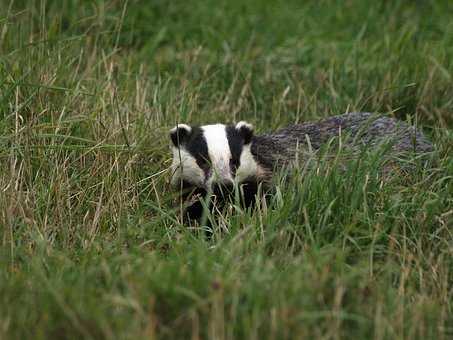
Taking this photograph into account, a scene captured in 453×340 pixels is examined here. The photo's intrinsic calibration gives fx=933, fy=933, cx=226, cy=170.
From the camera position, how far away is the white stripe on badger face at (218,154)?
201 inches

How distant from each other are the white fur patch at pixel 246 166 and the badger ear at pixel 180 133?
35cm

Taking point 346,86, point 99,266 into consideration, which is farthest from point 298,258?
point 346,86

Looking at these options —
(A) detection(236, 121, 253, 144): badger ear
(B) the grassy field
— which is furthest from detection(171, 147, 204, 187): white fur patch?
(A) detection(236, 121, 253, 144): badger ear

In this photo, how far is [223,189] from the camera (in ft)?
16.8

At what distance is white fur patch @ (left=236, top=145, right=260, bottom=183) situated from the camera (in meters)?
5.31

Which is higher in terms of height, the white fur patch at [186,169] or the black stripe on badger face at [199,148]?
the black stripe on badger face at [199,148]

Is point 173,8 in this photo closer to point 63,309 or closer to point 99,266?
point 99,266

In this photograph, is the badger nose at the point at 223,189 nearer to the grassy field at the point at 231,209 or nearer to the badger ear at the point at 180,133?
the grassy field at the point at 231,209

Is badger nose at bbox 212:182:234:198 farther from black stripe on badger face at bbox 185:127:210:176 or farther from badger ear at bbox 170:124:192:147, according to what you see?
badger ear at bbox 170:124:192:147

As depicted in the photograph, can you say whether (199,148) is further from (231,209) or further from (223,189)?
(231,209)

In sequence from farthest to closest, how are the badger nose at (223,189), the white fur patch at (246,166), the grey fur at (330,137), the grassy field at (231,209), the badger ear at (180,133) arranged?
the grey fur at (330,137) → the badger ear at (180,133) → the white fur patch at (246,166) → the badger nose at (223,189) → the grassy field at (231,209)

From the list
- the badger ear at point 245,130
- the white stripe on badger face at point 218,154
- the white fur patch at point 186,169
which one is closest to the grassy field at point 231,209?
the white fur patch at point 186,169

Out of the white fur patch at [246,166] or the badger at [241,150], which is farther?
the white fur patch at [246,166]

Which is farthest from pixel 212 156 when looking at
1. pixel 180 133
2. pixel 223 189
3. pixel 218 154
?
pixel 180 133
